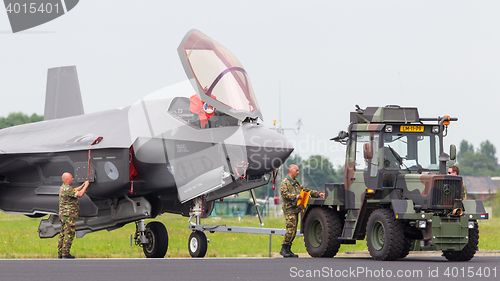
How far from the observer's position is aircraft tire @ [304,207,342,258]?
45.5ft

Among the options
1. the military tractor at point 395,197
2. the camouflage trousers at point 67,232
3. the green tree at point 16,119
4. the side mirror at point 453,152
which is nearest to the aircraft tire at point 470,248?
the military tractor at point 395,197

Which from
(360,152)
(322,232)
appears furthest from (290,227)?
(360,152)

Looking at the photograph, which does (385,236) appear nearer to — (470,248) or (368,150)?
(368,150)

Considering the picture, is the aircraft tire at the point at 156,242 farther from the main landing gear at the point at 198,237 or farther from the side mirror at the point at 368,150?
the side mirror at the point at 368,150

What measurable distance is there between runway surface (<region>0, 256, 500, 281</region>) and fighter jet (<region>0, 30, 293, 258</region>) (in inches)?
114

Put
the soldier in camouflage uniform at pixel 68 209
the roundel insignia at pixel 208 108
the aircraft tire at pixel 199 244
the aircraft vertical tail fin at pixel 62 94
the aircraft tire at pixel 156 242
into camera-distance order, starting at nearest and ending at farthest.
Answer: the roundel insignia at pixel 208 108 → the soldier in camouflage uniform at pixel 68 209 → the aircraft tire at pixel 199 244 → the aircraft tire at pixel 156 242 → the aircraft vertical tail fin at pixel 62 94

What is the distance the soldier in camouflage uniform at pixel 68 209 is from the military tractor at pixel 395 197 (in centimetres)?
501

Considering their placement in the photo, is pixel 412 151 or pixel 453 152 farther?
pixel 412 151

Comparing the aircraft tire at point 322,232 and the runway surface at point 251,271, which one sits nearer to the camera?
the runway surface at point 251,271

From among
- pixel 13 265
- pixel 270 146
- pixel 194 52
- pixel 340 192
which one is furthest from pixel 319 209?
pixel 13 265

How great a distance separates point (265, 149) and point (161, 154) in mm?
2414

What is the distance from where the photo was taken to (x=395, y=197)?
1298 centimetres

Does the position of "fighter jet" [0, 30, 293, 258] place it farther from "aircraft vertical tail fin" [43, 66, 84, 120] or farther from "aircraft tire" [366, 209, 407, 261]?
"aircraft vertical tail fin" [43, 66, 84, 120]

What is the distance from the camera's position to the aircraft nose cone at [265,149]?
13.7m
